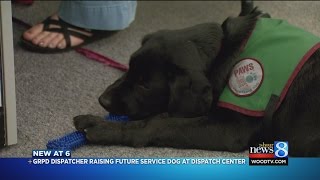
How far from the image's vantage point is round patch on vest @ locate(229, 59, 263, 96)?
1.29m

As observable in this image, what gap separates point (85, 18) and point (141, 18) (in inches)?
13.6

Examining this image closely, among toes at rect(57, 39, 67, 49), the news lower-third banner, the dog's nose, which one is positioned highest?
toes at rect(57, 39, 67, 49)

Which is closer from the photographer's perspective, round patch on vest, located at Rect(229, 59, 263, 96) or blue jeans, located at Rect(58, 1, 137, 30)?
round patch on vest, located at Rect(229, 59, 263, 96)

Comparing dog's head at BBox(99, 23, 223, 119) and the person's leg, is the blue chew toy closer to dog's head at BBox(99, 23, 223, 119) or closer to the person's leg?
dog's head at BBox(99, 23, 223, 119)

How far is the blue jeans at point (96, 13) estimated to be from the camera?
78.0 inches

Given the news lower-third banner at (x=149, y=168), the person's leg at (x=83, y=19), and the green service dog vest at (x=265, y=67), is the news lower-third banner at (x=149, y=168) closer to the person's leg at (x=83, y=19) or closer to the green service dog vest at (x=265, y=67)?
the green service dog vest at (x=265, y=67)

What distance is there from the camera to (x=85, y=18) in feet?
6.59

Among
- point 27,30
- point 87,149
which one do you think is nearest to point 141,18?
point 27,30

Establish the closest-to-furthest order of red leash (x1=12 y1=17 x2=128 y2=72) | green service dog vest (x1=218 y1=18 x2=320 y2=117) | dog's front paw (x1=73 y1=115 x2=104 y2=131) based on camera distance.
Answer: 1. green service dog vest (x1=218 y1=18 x2=320 y2=117)
2. dog's front paw (x1=73 y1=115 x2=104 y2=131)
3. red leash (x1=12 y1=17 x2=128 y2=72)

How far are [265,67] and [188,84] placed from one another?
0.62 feet

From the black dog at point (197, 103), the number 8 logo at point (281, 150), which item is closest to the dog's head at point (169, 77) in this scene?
the black dog at point (197, 103)

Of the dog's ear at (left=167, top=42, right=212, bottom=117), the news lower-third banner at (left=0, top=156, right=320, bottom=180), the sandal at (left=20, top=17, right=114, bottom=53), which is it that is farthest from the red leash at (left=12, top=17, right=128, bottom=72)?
the news lower-third banner at (left=0, top=156, right=320, bottom=180)

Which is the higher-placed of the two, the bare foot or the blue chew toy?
the bare foot

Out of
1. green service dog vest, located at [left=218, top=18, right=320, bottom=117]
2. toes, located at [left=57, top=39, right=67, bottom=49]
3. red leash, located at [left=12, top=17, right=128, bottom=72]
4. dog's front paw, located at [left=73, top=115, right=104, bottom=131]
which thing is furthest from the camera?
toes, located at [left=57, top=39, right=67, bottom=49]
